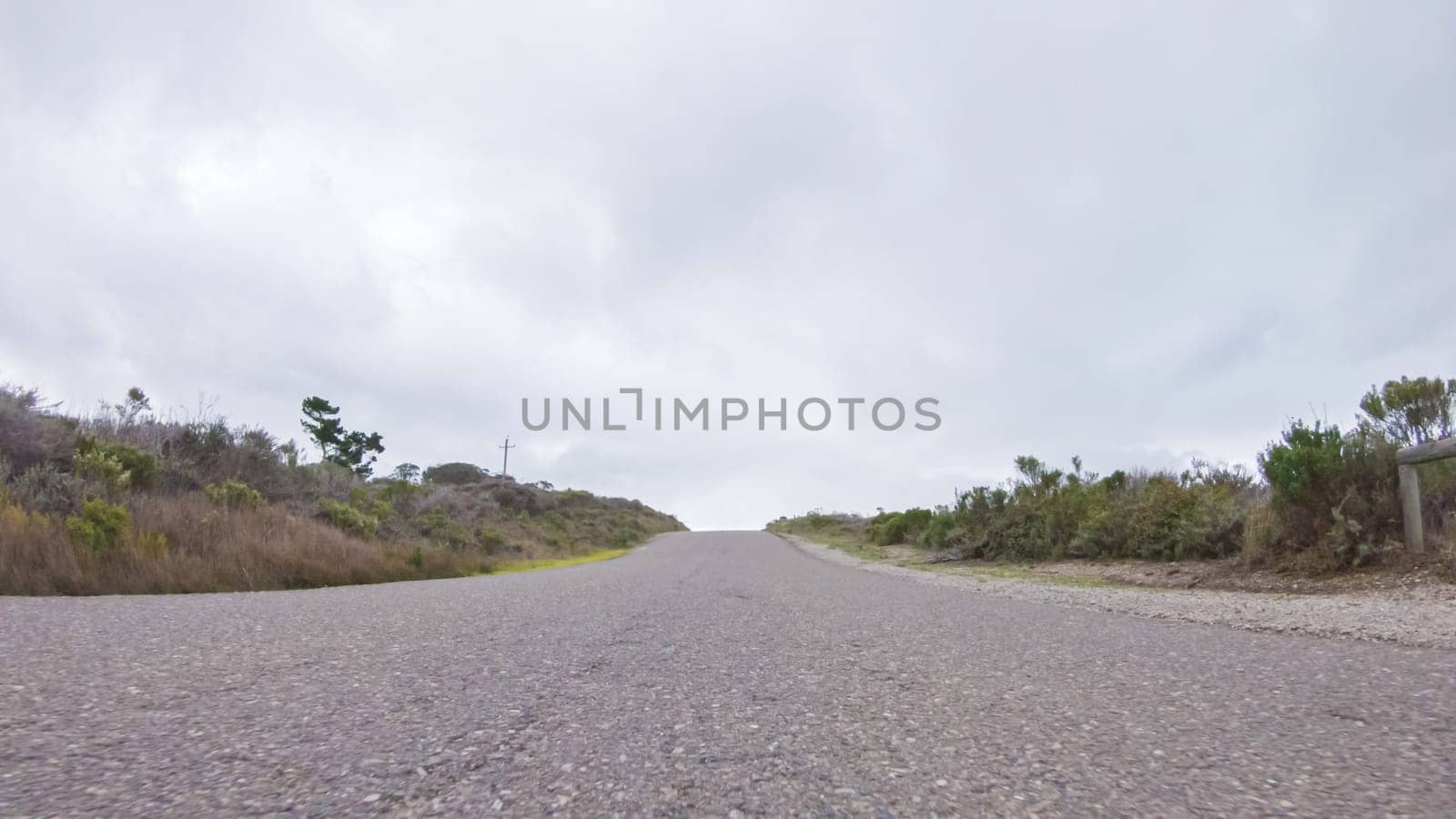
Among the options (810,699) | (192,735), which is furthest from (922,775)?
(192,735)

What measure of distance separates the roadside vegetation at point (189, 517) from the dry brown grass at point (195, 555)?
0.02 meters

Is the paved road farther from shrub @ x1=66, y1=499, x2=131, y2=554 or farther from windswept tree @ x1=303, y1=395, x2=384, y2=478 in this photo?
windswept tree @ x1=303, y1=395, x2=384, y2=478

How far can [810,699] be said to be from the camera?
2.87 meters

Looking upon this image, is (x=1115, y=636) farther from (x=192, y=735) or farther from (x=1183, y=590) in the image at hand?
(x=1183, y=590)

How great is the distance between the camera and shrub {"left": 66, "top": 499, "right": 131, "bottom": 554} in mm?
7117

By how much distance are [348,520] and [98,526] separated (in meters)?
5.79

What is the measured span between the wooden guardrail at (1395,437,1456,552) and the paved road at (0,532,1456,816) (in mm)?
5475

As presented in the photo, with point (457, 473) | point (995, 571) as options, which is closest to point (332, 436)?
point (457, 473)

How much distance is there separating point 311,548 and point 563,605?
5372mm

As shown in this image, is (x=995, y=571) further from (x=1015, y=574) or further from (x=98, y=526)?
(x=98, y=526)

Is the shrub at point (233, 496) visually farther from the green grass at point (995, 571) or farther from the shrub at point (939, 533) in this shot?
the shrub at point (939, 533)

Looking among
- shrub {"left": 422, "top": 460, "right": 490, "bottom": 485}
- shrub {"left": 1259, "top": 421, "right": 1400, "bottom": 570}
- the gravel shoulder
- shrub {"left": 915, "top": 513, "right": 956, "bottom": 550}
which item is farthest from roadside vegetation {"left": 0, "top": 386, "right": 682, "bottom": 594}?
shrub {"left": 422, "top": 460, "right": 490, "bottom": 485}

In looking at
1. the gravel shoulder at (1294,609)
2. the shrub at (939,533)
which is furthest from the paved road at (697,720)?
the shrub at (939,533)

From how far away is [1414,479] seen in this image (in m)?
8.27
